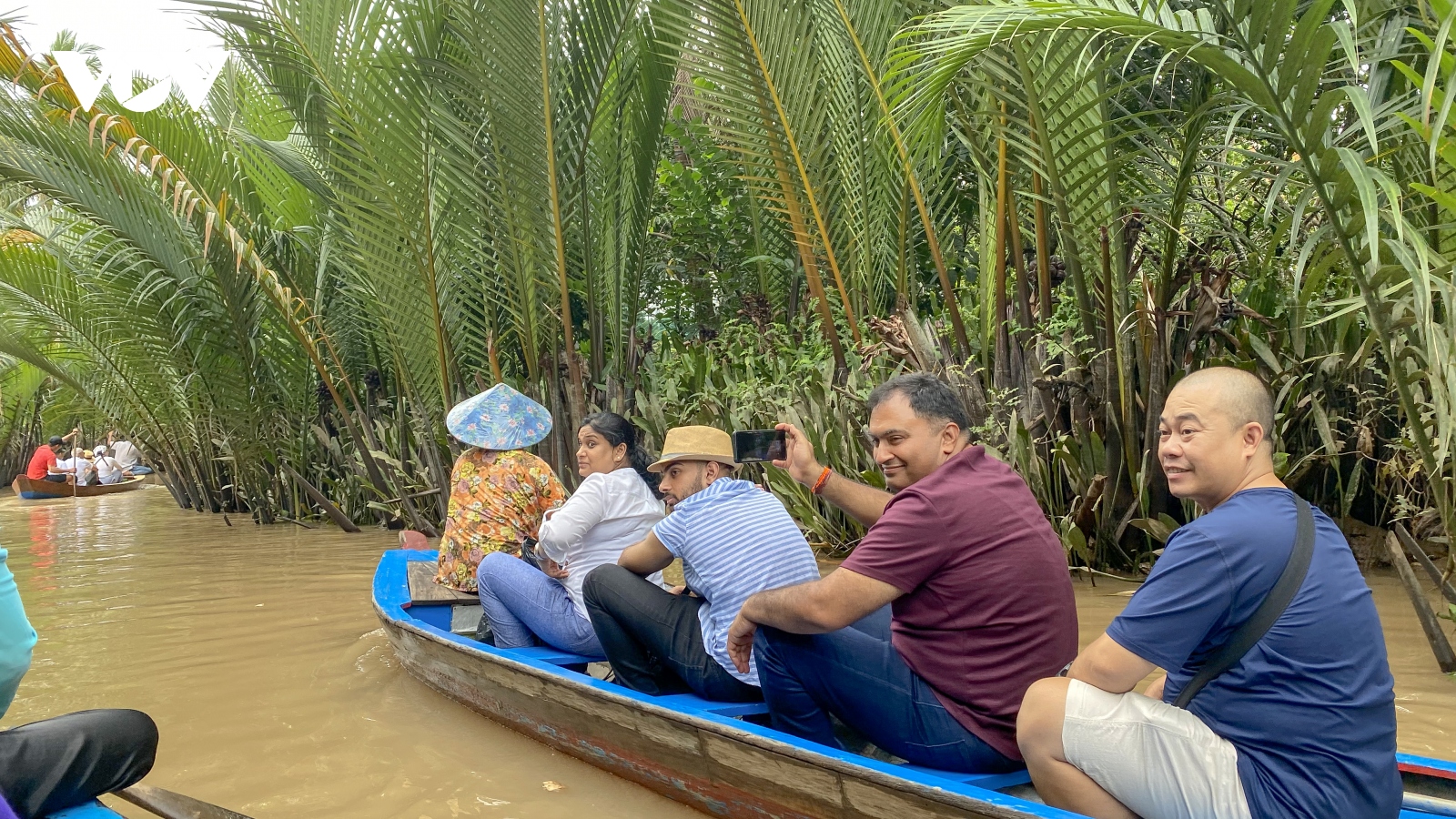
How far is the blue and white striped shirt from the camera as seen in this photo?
296 centimetres

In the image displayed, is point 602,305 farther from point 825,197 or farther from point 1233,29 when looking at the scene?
point 1233,29

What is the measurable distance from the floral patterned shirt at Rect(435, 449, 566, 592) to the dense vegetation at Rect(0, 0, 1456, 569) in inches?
79.2

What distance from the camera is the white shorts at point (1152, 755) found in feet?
6.24

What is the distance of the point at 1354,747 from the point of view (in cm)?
183

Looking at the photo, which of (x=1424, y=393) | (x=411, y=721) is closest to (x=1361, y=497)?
(x=1424, y=393)

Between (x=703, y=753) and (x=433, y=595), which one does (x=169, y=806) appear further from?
(x=433, y=595)

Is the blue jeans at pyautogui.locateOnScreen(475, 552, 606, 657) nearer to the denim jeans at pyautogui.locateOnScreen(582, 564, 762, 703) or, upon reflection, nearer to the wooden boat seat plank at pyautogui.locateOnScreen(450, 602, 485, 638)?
the denim jeans at pyautogui.locateOnScreen(582, 564, 762, 703)

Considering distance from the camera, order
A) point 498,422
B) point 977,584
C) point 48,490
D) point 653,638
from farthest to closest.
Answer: point 48,490 → point 498,422 → point 653,638 → point 977,584

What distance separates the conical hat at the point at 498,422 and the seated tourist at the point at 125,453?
55.9ft

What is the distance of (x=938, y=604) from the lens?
8.05ft

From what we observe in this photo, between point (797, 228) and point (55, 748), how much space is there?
4.70 m

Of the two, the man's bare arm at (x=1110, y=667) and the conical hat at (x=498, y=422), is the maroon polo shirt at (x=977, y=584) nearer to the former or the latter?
the man's bare arm at (x=1110, y=667)

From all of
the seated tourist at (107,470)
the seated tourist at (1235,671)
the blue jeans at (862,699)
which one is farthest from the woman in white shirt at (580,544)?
the seated tourist at (107,470)

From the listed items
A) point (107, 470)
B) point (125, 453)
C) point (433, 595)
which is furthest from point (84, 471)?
point (433, 595)
